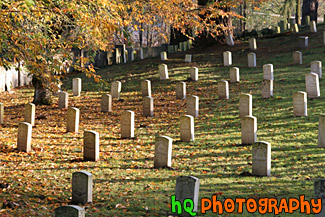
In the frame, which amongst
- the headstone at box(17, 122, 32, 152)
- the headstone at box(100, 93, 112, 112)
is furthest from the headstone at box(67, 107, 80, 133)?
the headstone at box(100, 93, 112, 112)

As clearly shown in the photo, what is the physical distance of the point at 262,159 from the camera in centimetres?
825

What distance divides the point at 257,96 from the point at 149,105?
3854mm

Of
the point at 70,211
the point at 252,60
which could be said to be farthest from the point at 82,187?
the point at 252,60

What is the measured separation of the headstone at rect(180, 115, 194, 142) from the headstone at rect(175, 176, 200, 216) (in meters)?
4.70

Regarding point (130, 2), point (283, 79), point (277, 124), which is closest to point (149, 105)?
point (130, 2)

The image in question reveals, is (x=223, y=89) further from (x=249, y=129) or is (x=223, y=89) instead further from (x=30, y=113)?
(x=30, y=113)

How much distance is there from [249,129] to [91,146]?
12.1 ft

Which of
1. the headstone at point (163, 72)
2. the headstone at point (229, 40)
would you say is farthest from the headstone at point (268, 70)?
the headstone at point (229, 40)

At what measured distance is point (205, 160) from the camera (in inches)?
384

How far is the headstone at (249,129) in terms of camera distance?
10445 mm

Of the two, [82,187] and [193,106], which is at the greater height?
[193,106]

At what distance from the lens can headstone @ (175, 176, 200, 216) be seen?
6.38m

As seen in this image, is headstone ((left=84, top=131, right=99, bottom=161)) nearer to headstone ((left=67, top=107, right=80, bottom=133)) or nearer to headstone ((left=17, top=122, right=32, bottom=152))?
headstone ((left=17, top=122, right=32, bottom=152))

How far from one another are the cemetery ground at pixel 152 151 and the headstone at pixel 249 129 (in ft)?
0.62
